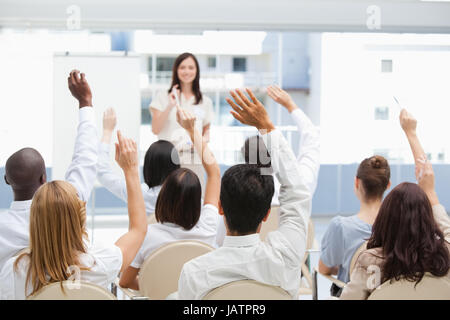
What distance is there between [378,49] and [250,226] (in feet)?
17.5

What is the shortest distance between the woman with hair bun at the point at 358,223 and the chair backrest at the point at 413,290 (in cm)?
75

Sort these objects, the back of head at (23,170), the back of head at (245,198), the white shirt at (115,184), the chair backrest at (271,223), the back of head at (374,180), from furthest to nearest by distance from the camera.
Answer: the chair backrest at (271,223)
the white shirt at (115,184)
the back of head at (374,180)
the back of head at (23,170)
the back of head at (245,198)

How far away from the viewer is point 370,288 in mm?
1708

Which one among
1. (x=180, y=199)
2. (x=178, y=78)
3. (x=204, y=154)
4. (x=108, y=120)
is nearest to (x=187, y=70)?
(x=178, y=78)

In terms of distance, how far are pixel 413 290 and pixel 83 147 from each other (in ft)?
4.41

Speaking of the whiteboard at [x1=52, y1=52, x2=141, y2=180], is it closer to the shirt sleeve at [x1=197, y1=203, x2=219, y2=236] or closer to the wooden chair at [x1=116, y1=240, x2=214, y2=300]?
the shirt sleeve at [x1=197, y1=203, x2=219, y2=236]

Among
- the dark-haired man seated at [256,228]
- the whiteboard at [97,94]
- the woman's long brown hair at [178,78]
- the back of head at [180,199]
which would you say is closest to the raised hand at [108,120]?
the back of head at [180,199]

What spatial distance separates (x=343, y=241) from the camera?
2430 mm

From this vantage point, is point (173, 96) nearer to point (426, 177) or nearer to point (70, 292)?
point (426, 177)

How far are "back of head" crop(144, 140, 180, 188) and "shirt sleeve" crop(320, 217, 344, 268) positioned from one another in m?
0.92

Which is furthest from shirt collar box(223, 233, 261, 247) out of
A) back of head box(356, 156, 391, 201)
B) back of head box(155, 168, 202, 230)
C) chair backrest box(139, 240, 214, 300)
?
back of head box(356, 156, 391, 201)

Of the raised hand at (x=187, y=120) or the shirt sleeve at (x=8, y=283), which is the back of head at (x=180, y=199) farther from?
the shirt sleeve at (x=8, y=283)

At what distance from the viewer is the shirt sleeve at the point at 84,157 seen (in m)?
2.06
